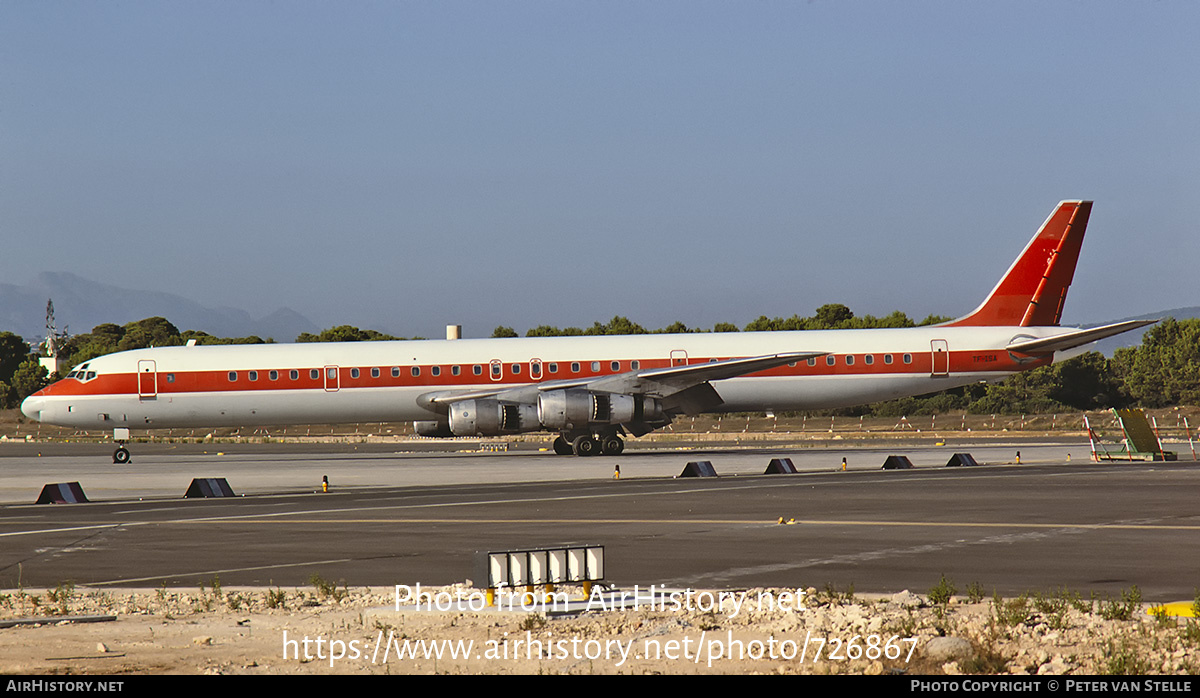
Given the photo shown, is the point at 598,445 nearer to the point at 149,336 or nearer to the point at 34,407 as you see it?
the point at 34,407

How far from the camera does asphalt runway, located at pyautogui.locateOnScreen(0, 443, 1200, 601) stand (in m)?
13.3

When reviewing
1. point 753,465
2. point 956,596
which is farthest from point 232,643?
point 753,465

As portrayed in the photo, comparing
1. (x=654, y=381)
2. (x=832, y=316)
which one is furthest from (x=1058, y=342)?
(x=832, y=316)

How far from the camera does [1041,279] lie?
43.4 meters

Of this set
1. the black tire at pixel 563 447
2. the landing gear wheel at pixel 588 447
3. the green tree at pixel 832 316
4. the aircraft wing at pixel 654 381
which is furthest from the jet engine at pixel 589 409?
the green tree at pixel 832 316

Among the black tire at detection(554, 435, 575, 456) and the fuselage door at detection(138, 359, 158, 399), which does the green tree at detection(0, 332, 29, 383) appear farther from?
the black tire at detection(554, 435, 575, 456)

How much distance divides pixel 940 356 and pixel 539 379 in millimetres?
13671

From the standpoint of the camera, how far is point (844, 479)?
2836 centimetres

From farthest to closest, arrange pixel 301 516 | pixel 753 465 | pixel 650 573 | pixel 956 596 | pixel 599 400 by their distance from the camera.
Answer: pixel 599 400, pixel 753 465, pixel 301 516, pixel 650 573, pixel 956 596

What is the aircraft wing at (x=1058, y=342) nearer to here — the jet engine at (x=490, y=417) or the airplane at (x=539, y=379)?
the airplane at (x=539, y=379)

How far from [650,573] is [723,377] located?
26967 millimetres

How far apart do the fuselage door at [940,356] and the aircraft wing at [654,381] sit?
4098 millimetres

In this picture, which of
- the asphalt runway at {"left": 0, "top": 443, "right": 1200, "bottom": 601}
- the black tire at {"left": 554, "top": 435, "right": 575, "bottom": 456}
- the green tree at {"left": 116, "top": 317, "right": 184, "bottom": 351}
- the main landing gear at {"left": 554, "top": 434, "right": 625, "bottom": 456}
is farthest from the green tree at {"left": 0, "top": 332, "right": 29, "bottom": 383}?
the main landing gear at {"left": 554, "top": 434, "right": 625, "bottom": 456}
